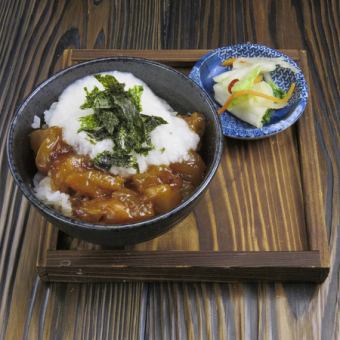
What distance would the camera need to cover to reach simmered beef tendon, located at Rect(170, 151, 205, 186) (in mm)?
1358

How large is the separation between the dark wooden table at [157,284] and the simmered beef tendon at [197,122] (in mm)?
444

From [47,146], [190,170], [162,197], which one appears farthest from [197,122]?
[47,146]

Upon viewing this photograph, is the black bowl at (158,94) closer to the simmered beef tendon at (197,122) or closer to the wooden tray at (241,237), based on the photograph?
the simmered beef tendon at (197,122)

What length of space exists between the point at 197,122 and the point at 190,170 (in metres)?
0.14

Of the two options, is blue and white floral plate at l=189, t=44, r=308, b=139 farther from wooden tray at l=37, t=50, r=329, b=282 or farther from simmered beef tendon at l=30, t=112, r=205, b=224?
simmered beef tendon at l=30, t=112, r=205, b=224

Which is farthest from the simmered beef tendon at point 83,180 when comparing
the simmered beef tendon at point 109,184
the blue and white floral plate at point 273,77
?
the blue and white floral plate at point 273,77

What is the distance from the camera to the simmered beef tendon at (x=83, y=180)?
127 centimetres

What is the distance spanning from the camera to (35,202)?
1214 millimetres

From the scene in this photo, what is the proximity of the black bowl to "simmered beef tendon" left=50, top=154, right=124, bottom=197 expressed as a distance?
0.27 ft

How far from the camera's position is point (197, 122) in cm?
141

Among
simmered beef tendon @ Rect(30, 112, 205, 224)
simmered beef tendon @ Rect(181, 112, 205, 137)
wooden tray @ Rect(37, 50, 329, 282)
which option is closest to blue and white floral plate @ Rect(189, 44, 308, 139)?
wooden tray @ Rect(37, 50, 329, 282)

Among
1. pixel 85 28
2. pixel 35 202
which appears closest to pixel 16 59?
pixel 85 28

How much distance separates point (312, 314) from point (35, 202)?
2.67 ft

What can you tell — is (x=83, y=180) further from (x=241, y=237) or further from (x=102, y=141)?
(x=241, y=237)
